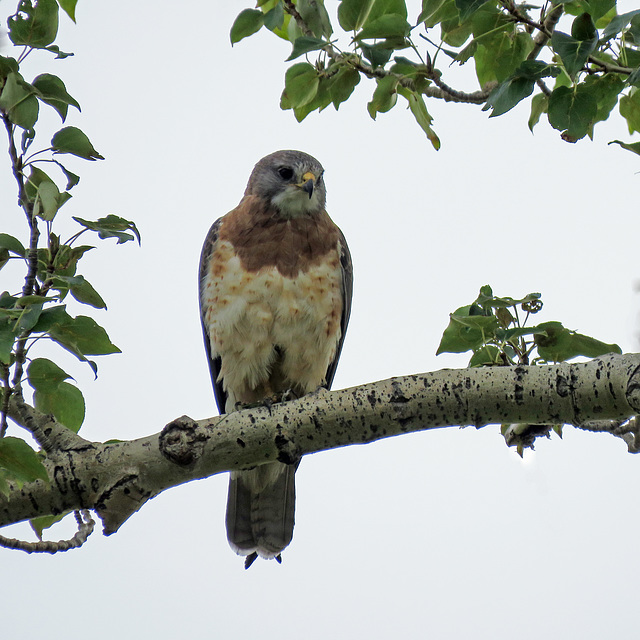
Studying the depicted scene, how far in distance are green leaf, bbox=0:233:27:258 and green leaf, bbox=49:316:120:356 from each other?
257 mm

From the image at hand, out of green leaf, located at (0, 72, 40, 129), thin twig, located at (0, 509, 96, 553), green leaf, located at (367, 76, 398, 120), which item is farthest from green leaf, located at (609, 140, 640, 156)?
thin twig, located at (0, 509, 96, 553)

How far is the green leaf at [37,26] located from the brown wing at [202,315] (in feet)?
7.44

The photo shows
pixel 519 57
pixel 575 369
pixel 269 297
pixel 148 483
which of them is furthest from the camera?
pixel 269 297

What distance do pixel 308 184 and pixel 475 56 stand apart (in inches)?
70.0

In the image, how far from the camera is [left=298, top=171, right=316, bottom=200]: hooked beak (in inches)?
183

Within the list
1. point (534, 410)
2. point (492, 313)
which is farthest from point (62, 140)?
point (534, 410)

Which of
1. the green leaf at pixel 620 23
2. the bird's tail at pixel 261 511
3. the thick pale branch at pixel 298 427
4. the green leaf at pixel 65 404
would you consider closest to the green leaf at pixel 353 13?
the green leaf at pixel 620 23

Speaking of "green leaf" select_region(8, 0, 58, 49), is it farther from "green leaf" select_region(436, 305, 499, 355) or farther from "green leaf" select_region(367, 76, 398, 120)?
"green leaf" select_region(436, 305, 499, 355)

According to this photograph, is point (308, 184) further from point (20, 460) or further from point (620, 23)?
point (20, 460)

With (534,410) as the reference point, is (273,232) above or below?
above

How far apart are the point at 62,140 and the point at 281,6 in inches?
36.0

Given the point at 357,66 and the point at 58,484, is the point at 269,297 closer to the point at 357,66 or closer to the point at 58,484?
the point at 357,66

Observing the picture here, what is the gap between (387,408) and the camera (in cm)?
263

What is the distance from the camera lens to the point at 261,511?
15.3 ft
